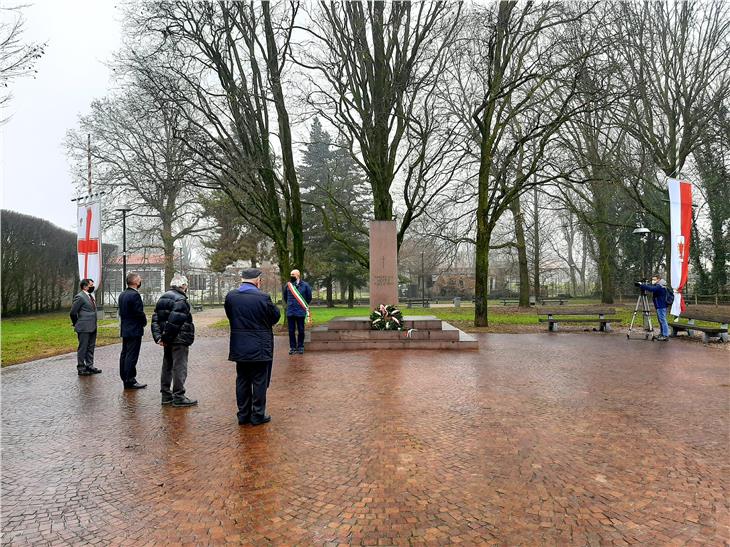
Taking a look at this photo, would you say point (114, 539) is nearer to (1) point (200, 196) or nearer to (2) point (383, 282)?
(2) point (383, 282)

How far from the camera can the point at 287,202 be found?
17797 mm

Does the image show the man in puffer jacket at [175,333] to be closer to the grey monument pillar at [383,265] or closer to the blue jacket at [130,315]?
the blue jacket at [130,315]

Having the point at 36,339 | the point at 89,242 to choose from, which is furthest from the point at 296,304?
the point at 36,339

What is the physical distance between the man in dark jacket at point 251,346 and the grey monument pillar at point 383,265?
831cm

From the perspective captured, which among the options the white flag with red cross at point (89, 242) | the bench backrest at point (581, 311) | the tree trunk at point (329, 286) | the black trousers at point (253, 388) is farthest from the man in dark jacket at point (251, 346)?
the tree trunk at point (329, 286)

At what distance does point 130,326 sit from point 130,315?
18 cm

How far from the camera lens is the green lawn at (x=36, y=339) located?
11.2 m

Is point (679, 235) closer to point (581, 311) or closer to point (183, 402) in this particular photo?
→ point (581, 311)

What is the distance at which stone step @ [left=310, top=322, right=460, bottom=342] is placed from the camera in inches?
450

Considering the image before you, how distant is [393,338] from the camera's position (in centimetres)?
1163

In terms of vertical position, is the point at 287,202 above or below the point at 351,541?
above

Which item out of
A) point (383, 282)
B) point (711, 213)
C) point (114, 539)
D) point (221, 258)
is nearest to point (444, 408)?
point (114, 539)

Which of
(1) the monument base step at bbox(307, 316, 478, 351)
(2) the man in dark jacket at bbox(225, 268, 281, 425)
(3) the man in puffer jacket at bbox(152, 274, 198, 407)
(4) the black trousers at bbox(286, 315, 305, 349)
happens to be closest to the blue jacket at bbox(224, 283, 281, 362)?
(2) the man in dark jacket at bbox(225, 268, 281, 425)

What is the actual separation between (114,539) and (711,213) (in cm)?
3012
